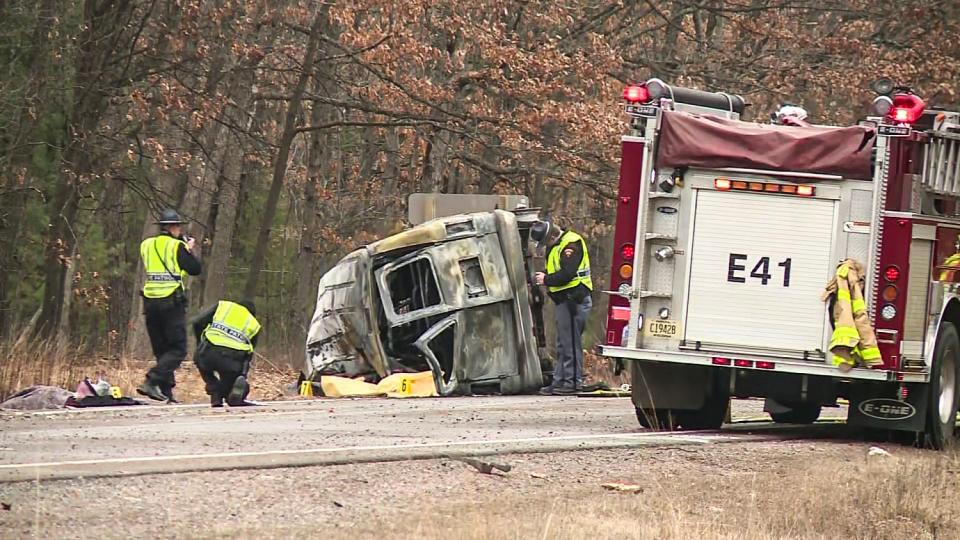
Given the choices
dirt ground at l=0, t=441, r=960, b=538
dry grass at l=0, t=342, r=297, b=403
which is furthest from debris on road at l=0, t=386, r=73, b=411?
dirt ground at l=0, t=441, r=960, b=538

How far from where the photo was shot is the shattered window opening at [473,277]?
53.8ft

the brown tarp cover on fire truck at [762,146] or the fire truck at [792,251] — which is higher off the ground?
the brown tarp cover on fire truck at [762,146]

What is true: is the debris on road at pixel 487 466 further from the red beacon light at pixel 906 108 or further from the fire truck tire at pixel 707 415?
the red beacon light at pixel 906 108

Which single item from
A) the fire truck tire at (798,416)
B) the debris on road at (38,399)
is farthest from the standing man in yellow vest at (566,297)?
the debris on road at (38,399)

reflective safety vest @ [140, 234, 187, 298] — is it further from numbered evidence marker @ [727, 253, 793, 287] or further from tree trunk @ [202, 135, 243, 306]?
tree trunk @ [202, 135, 243, 306]

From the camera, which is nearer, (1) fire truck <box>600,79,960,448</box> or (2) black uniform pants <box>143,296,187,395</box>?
(1) fire truck <box>600,79,960,448</box>

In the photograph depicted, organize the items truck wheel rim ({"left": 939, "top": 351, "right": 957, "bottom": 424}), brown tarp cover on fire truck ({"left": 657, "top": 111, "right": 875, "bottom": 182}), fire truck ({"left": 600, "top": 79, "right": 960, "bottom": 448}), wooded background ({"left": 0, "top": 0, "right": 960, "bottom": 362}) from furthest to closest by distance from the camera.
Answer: wooded background ({"left": 0, "top": 0, "right": 960, "bottom": 362}) < truck wheel rim ({"left": 939, "top": 351, "right": 957, "bottom": 424}) < brown tarp cover on fire truck ({"left": 657, "top": 111, "right": 875, "bottom": 182}) < fire truck ({"left": 600, "top": 79, "right": 960, "bottom": 448})

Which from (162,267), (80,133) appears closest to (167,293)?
(162,267)

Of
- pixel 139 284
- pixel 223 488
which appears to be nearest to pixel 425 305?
pixel 223 488

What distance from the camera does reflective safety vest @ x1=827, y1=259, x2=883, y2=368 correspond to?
10922 mm

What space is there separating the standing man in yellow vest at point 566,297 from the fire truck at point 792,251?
4705 mm

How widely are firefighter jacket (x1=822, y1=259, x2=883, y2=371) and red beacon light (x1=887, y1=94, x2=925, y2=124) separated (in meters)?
1.09

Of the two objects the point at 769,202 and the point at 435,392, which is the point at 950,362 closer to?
the point at 769,202

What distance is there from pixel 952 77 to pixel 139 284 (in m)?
18.8
